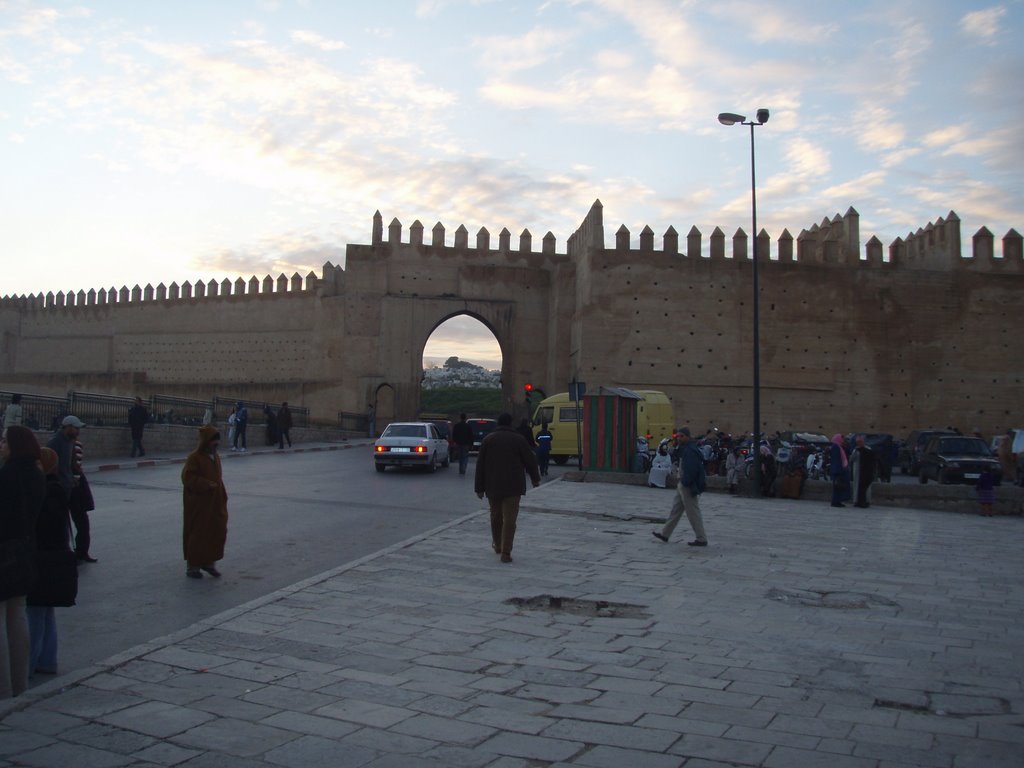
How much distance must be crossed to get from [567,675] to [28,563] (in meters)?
2.70

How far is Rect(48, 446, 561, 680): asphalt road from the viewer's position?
6.10 m

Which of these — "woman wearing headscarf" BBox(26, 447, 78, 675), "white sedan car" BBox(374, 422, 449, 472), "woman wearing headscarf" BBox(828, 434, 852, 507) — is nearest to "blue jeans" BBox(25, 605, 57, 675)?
"woman wearing headscarf" BBox(26, 447, 78, 675)


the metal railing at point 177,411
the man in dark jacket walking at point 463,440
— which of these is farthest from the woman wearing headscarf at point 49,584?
the metal railing at point 177,411

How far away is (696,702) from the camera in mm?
4379

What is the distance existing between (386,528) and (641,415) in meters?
14.1

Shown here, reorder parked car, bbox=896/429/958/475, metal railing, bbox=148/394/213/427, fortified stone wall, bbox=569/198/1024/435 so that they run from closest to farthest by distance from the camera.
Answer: parked car, bbox=896/429/958/475 → metal railing, bbox=148/394/213/427 → fortified stone wall, bbox=569/198/1024/435

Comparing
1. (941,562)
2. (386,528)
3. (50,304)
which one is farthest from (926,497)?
(50,304)

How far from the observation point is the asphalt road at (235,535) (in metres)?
6.10

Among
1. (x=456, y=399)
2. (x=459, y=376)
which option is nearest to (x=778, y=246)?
(x=456, y=399)

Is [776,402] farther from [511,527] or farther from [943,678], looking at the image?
[943,678]

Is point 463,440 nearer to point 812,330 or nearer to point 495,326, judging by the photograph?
point 495,326

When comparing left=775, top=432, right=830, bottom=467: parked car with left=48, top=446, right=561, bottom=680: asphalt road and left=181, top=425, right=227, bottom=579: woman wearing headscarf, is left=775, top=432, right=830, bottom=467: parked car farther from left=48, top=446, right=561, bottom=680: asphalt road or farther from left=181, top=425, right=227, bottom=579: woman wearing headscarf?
left=181, top=425, right=227, bottom=579: woman wearing headscarf

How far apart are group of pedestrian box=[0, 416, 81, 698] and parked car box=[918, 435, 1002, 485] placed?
725 inches

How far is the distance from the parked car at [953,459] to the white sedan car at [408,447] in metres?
10.7
